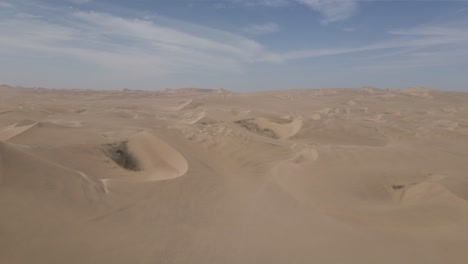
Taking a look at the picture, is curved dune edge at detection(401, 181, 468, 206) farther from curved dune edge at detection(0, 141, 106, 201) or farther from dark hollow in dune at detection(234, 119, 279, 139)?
dark hollow in dune at detection(234, 119, 279, 139)

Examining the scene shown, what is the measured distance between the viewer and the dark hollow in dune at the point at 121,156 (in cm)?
675

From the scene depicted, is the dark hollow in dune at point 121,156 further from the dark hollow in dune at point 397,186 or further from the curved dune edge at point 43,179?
the dark hollow in dune at point 397,186

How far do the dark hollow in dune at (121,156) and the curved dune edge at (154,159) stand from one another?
0.22ft

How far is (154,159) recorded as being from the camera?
697 centimetres

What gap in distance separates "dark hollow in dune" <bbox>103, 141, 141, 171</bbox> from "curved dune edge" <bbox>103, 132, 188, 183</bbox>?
0.07 m

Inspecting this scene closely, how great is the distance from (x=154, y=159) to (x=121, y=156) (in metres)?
0.82

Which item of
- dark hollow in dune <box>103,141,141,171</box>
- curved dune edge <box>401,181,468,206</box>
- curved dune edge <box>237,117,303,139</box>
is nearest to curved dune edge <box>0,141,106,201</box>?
dark hollow in dune <box>103,141,141,171</box>

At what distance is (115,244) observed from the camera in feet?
10.7

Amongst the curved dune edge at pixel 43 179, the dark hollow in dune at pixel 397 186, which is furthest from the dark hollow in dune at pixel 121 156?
the dark hollow in dune at pixel 397 186

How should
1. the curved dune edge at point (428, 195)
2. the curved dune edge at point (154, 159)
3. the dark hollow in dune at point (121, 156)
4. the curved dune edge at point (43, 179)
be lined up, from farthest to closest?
the dark hollow in dune at point (121, 156) → the curved dune edge at point (154, 159) → the curved dune edge at point (428, 195) → the curved dune edge at point (43, 179)

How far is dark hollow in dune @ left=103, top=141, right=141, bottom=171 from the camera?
675 centimetres

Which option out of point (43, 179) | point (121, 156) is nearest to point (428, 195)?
point (43, 179)

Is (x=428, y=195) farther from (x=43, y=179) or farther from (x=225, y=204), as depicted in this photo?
(x=43, y=179)

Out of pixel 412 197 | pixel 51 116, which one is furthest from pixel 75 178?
pixel 51 116
